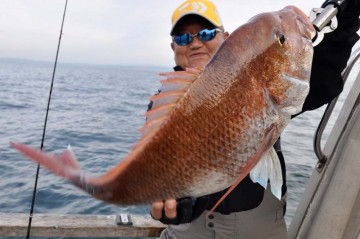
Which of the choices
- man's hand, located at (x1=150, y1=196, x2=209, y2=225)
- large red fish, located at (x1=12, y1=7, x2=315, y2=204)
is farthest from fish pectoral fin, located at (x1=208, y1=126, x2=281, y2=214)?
man's hand, located at (x1=150, y1=196, x2=209, y2=225)

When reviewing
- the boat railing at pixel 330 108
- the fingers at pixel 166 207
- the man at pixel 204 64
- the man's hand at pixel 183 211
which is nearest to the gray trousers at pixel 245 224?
the man at pixel 204 64

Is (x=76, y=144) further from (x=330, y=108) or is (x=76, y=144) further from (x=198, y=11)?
(x=330, y=108)

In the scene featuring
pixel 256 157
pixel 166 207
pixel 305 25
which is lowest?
pixel 166 207

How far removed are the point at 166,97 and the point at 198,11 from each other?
1.50 meters

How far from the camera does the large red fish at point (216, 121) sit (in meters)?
1.28

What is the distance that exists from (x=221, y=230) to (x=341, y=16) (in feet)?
4.93

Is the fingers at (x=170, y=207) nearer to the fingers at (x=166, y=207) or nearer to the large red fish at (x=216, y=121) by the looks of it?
the fingers at (x=166, y=207)

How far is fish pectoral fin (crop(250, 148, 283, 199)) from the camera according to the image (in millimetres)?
1407

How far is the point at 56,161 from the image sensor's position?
126 centimetres

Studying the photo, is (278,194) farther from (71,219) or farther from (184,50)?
(71,219)

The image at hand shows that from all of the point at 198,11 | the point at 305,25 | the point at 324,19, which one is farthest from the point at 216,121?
the point at 198,11

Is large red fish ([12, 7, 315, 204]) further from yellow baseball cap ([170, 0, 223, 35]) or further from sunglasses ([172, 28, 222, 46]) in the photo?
yellow baseball cap ([170, 0, 223, 35])

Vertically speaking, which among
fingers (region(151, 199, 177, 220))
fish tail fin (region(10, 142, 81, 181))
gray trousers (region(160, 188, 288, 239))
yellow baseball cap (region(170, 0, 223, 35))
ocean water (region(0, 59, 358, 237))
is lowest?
ocean water (region(0, 59, 358, 237))

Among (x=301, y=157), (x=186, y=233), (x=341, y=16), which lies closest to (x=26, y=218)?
(x=186, y=233)
